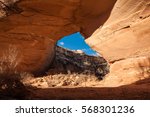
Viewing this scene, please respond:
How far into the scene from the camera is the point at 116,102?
3.20m

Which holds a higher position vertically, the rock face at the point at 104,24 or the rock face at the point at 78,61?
the rock face at the point at 104,24

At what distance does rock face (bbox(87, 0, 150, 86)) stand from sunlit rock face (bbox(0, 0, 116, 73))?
44 centimetres

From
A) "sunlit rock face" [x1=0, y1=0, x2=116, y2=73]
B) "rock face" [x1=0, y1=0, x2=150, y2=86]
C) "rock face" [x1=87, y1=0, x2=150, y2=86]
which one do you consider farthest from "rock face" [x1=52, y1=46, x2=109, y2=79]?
"rock face" [x1=87, y1=0, x2=150, y2=86]

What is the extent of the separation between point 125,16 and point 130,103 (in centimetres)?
422

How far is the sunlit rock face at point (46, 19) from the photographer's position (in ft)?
24.0

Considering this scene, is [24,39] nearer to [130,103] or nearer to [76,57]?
[76,57]

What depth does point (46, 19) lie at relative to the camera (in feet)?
26.6

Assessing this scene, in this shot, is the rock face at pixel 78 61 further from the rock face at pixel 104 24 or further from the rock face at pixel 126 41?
the rock face at pixel 126 41

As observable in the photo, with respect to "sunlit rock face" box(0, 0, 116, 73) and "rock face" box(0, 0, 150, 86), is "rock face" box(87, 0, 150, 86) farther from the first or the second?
"sunlit rock face" box(0, 0, 116, 73)

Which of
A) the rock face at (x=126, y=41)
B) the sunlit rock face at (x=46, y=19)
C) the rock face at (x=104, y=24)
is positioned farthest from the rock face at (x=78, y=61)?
the rock face at (x=126, y=41)

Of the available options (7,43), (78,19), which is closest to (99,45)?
(78,19)

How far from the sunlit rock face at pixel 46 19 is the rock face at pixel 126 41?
442 millimetres

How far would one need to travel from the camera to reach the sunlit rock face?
24.0 feet

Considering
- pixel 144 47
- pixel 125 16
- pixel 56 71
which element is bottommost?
pixel 56 71
